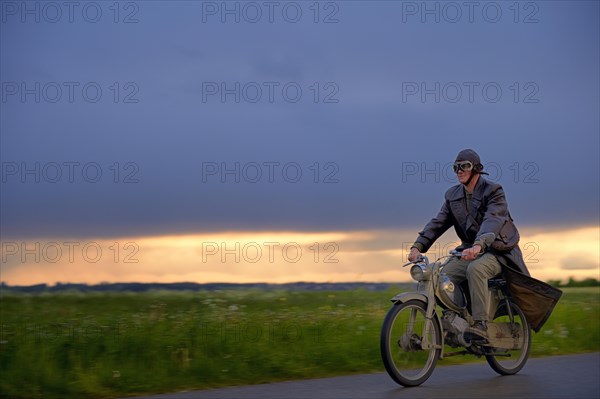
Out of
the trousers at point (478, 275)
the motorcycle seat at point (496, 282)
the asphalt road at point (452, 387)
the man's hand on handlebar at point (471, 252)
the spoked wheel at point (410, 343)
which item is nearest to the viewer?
the asphalt road at point (452, 387)

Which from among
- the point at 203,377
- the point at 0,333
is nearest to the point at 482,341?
the point at 203,377

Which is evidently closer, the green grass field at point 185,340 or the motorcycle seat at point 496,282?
the green grass field at point 185,340

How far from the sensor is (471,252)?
319 inches

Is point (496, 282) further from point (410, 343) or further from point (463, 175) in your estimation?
point (410, 343)

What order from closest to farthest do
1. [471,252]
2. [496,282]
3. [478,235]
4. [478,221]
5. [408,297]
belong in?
1. [408,297]
2. [471,252]
3. [478,235]
4. [478,221]
5. [496,282]

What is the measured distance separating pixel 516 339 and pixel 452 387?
1.55m

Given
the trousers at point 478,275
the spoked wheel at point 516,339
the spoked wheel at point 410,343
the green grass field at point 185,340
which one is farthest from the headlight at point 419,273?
the green grass field at point 185,340

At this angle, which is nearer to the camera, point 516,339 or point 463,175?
point 463,175

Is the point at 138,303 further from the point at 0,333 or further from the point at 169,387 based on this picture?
the point at 169,387

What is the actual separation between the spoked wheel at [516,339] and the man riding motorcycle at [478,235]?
1.69ft

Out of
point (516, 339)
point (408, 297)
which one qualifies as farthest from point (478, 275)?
point (516, 339)

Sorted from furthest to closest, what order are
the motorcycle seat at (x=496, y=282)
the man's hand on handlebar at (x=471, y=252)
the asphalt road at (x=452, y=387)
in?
the motorcycle seat at (x=496, y=282)
the man's hand on handlebar at (x=471, y=252)
the asphalt road at (x=452, y=387)

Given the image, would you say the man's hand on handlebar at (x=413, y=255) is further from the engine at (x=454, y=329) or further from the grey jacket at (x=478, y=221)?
the engine at (x=454, y=329)

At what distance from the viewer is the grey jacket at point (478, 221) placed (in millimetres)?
8336
